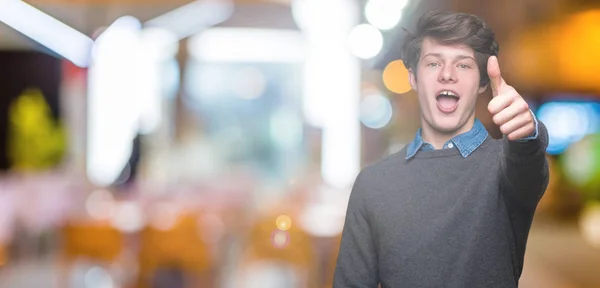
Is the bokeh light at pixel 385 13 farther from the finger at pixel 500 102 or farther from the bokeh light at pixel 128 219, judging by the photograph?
the bokeh light at pixel 128 219

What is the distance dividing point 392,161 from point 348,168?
→ 205 cm

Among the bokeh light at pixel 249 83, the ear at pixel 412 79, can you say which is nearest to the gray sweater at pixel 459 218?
the ear at pixel 412 79

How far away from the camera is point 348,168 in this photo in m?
3.29

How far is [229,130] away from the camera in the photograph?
14.7 meters

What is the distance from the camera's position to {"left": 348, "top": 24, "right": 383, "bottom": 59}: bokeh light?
144 centimetres

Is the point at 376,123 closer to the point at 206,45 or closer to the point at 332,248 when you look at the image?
the point at 332,248

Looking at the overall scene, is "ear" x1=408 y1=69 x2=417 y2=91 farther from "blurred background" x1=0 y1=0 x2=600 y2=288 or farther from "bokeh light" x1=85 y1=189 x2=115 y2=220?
"bokeh light" x1=85 y1=189 x2=115 y2=220

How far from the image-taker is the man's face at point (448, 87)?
45.2 inches

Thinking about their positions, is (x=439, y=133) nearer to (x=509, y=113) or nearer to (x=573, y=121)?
(x=509, y=113)

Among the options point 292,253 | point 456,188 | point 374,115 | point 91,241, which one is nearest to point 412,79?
point 456,188

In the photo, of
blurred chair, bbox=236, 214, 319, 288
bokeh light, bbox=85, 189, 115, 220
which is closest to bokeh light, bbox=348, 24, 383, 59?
blurred chair, bbox=236, 214, 319, 288

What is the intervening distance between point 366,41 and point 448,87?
411 mm

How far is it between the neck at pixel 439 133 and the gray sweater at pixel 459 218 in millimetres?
17

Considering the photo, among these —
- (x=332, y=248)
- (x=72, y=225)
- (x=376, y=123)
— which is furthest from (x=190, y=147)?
(x=376, y=123)
